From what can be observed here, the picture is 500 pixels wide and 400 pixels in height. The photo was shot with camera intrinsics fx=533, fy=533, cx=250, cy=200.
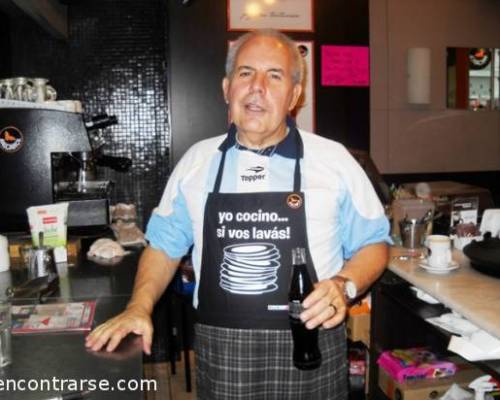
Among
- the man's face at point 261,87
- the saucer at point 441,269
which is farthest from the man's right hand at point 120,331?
the saucer at point 441,269

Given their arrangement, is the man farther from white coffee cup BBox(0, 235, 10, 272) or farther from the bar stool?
the bar stool

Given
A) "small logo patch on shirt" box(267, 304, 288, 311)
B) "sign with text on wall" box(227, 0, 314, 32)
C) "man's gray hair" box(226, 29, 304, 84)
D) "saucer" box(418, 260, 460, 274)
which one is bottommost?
"saucer" box(418, 260, 460, 274)

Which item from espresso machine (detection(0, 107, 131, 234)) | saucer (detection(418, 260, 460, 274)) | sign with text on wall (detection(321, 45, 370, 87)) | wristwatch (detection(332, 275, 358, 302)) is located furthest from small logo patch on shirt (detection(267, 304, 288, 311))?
sign with text on wall (detection(321, 45, 370, 87))

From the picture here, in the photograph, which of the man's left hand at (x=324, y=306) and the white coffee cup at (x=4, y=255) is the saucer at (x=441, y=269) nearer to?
the man's left hand at (x=324, y=306)

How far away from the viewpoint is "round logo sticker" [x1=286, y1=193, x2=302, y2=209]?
1503 mm

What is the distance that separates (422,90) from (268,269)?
2436 mm

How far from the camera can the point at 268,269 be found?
1.49 meters

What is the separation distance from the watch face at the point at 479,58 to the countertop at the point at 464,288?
1900 mm

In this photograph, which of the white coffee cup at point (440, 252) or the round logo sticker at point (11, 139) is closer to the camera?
the white coffee cup at point (440, 252)

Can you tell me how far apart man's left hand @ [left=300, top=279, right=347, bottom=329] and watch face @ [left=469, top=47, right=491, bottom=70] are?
2.95m

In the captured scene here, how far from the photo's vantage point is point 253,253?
4.93 ft

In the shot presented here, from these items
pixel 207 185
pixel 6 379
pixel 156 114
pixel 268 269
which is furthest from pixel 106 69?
pixel 6 379

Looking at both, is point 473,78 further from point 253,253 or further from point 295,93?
point 253,253

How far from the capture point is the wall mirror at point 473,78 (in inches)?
143
